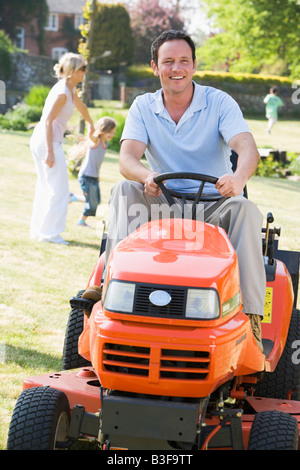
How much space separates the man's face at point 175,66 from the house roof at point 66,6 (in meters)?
48.7

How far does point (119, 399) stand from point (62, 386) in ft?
1.79

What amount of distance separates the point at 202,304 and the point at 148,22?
44.6 m

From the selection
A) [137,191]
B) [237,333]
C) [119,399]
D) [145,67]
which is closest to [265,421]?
[237,333]

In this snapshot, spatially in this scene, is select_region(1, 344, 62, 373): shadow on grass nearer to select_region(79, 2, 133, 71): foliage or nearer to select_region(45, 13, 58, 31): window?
select_region(79, 2, 133, 71): foliage

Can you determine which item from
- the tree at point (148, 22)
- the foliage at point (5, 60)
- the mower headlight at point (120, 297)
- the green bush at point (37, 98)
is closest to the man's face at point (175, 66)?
the mower headlight at point (120, 297)

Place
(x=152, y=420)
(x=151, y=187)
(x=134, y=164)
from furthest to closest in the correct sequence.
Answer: (x=134, y=164) → (x=151, y=187) → (x=152, y=420)

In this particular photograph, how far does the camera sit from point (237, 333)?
2531 mm

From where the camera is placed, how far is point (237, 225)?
293 centimetres

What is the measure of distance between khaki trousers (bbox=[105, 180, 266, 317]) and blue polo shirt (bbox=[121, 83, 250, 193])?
37 cm

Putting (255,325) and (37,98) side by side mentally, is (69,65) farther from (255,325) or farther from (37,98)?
(37,98)

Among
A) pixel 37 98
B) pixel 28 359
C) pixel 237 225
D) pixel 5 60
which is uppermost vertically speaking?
pixel 5 60

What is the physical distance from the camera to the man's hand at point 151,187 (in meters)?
3.00

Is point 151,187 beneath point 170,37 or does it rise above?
beneath

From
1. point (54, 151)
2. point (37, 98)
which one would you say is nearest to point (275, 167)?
point (54, 151)
